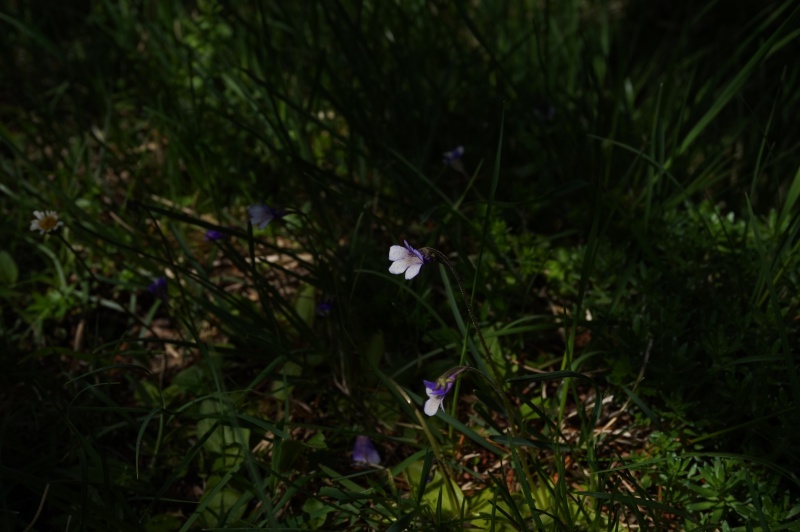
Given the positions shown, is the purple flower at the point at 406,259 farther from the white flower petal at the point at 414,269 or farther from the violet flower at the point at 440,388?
the violet flower at the point at 440,388

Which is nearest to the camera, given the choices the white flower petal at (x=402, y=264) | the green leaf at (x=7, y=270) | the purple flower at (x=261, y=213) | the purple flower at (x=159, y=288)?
the white flower petal at (x=402, y=264)

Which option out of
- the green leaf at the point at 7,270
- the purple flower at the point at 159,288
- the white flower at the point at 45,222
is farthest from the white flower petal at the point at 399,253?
the green leaf at the point at 7,270

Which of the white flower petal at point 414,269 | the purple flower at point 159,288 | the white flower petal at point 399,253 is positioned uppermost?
the white flower petal at point 399,253

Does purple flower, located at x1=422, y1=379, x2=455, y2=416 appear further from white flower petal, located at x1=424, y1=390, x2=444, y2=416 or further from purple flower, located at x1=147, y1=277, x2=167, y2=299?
purple flower, located at x1=147, y1=277, x2=167, y2=299

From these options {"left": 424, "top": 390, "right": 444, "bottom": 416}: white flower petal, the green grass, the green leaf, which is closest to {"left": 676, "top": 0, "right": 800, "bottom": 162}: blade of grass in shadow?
the green grass

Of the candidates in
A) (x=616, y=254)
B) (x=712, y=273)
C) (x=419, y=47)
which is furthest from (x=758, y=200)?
(x=419, y=47)

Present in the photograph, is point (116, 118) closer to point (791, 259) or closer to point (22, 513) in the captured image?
point (22, 513)

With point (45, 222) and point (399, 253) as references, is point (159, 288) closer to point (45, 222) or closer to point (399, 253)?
point (45, 222)
